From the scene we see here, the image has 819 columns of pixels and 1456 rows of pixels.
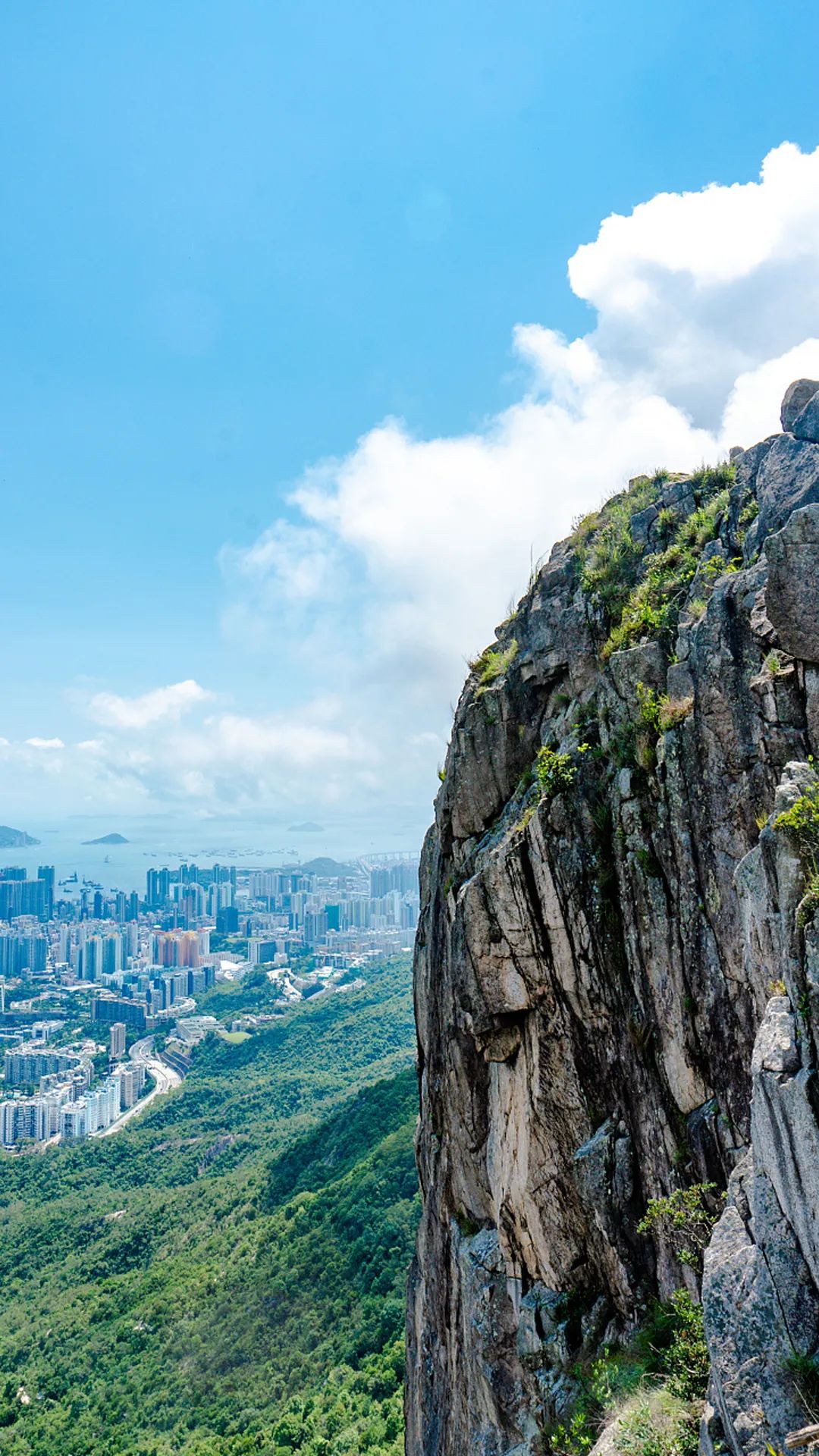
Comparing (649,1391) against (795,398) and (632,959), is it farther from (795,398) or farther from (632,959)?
(795,398)

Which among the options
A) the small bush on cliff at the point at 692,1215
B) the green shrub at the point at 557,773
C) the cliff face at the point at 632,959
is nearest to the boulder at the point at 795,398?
the cliff face at the point at 632,959

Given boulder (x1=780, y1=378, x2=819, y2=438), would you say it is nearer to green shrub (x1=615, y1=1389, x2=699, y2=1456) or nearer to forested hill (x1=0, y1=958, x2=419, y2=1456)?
green shrub (x1=615, y1=1389, x2=699, y2=1456)

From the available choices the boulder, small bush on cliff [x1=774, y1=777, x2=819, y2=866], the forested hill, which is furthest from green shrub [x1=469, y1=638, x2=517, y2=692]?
the forested hill

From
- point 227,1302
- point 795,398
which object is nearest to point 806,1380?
point 795,398

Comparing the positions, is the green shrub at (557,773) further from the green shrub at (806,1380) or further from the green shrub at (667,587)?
the green shrub at (806,1380)

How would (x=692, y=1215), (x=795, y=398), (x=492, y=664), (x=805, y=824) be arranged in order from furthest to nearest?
(x=492, y=664) < (x=795, y=398) < (x=692, y=1215) < (x=805, y=824)

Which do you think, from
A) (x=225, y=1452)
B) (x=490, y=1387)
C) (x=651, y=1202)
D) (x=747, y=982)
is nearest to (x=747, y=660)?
(x=747, y=982)
